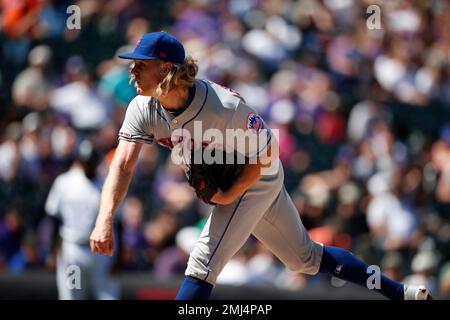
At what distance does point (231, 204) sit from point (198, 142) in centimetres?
37

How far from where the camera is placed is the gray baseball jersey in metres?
4.79

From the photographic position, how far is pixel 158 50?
4645 mm

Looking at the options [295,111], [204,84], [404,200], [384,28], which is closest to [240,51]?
[295,111]

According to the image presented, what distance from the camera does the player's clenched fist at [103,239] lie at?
463 cm

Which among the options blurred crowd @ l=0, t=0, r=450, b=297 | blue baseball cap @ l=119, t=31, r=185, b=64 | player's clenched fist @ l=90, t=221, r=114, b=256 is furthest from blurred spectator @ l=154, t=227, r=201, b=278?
blue baseball cap @ l=119, t=31, r=185, b=64

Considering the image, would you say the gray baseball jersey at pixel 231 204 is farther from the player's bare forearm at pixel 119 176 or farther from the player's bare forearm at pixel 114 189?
the player's bare forearm at pixel 114 189

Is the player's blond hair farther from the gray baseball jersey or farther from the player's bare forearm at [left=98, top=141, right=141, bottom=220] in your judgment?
the player's bare forearm at [left=98, top=141, right=141, bottom=220]

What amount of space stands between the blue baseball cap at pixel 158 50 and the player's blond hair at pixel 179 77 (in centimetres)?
4

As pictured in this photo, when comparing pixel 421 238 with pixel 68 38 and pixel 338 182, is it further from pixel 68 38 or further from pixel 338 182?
pixel 68 38

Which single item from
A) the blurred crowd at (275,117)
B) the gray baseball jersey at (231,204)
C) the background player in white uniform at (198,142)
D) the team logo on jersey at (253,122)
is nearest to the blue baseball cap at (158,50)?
the background player in white uniform at (198,142)

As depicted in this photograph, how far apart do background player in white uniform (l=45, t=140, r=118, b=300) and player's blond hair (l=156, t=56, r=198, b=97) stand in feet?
8.71

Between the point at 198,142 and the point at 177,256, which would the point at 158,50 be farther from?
the point at 177,256

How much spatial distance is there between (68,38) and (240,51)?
1894mm
